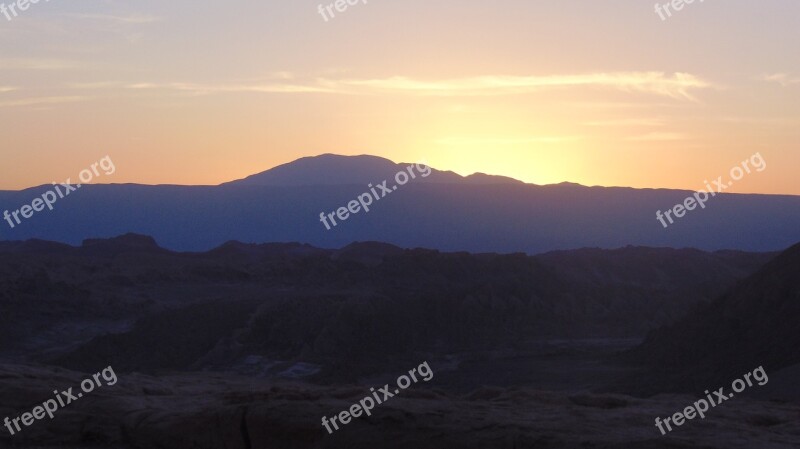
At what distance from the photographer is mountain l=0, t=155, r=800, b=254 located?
91500 mm

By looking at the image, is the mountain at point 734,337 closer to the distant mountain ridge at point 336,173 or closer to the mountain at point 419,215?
the mountain at point 419,215

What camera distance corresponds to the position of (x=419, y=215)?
96500 millimetres

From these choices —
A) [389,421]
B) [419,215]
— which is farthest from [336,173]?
[389,421]

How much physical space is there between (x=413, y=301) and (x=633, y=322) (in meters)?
6.88

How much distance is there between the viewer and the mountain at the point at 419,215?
91.5 metres

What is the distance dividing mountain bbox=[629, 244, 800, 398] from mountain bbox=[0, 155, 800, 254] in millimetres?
68055

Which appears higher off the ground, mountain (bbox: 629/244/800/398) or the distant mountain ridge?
the distant mountain ridge

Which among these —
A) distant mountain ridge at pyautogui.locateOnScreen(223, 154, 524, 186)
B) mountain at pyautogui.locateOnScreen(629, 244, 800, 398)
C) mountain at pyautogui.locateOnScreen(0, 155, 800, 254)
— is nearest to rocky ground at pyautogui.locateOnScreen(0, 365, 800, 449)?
mountain at pyautogui.locateOnScreen(629, 244, 800, 398)

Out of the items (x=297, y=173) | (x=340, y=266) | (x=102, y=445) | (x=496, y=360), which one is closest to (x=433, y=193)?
(x=297, y=173)

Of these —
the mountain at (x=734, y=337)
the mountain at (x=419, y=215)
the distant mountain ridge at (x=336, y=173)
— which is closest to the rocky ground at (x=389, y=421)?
the mountain at (x=734, y=337)

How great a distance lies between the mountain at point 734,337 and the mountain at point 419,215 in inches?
2679

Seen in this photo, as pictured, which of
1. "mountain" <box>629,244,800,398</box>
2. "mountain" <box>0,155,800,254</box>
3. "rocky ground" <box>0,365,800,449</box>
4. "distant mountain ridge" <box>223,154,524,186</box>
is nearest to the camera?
"rocky ground" <box>0,365,800,449</box>

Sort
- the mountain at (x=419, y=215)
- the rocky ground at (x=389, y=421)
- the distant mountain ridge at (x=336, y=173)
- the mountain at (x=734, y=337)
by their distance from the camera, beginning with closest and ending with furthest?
1. the rocky ground at (x=389, y=421)
2. the mountain at (x=734, y=337)
3. the mountain at (x=419, y=215)
4. the distant mountain ridge at (x=336, y=173)

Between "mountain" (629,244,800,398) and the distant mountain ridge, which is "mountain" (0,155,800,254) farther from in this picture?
"mountain" (629,244,800,398)
